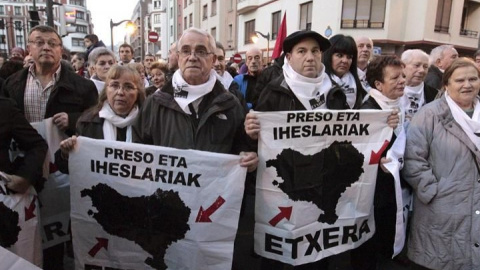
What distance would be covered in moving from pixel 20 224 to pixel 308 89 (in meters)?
2.19

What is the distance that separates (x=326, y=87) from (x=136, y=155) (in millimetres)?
1466

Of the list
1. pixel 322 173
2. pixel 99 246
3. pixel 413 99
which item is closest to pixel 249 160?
pixel 322 173

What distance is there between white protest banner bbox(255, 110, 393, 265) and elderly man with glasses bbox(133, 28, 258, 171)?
0.24 meters

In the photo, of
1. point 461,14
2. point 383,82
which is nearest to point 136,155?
point 383,82

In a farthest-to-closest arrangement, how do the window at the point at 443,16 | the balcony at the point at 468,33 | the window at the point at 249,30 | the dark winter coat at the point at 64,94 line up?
1. the window at the point at 249,30
2. the balcony at the point at 468,33
3. the window at the point at 443,16
4. the dark winter coat at the point at 64,94

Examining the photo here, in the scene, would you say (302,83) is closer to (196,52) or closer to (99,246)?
(196,52)

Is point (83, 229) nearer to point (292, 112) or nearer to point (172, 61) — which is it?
point (292, 112)

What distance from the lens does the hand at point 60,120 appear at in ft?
9.98

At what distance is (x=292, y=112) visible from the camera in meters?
2.62

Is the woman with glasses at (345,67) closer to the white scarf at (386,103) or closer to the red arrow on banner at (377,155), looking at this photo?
the white scarf at (386,103)

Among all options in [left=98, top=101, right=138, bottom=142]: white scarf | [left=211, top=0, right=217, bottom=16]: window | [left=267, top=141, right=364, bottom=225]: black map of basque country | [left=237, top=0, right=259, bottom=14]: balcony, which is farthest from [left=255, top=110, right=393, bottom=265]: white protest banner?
[left=211, top=0, right=217, bottom=16]: window

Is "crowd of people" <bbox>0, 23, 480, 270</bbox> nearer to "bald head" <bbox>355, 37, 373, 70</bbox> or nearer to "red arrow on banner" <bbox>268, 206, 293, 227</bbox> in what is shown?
"red arrow on banner" <bbox>268, 206, 293, 227</bbox>

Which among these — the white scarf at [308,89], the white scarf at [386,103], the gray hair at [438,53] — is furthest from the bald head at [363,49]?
the white scarf at [308,89]

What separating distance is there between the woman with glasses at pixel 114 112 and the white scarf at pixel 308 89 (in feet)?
3.96
